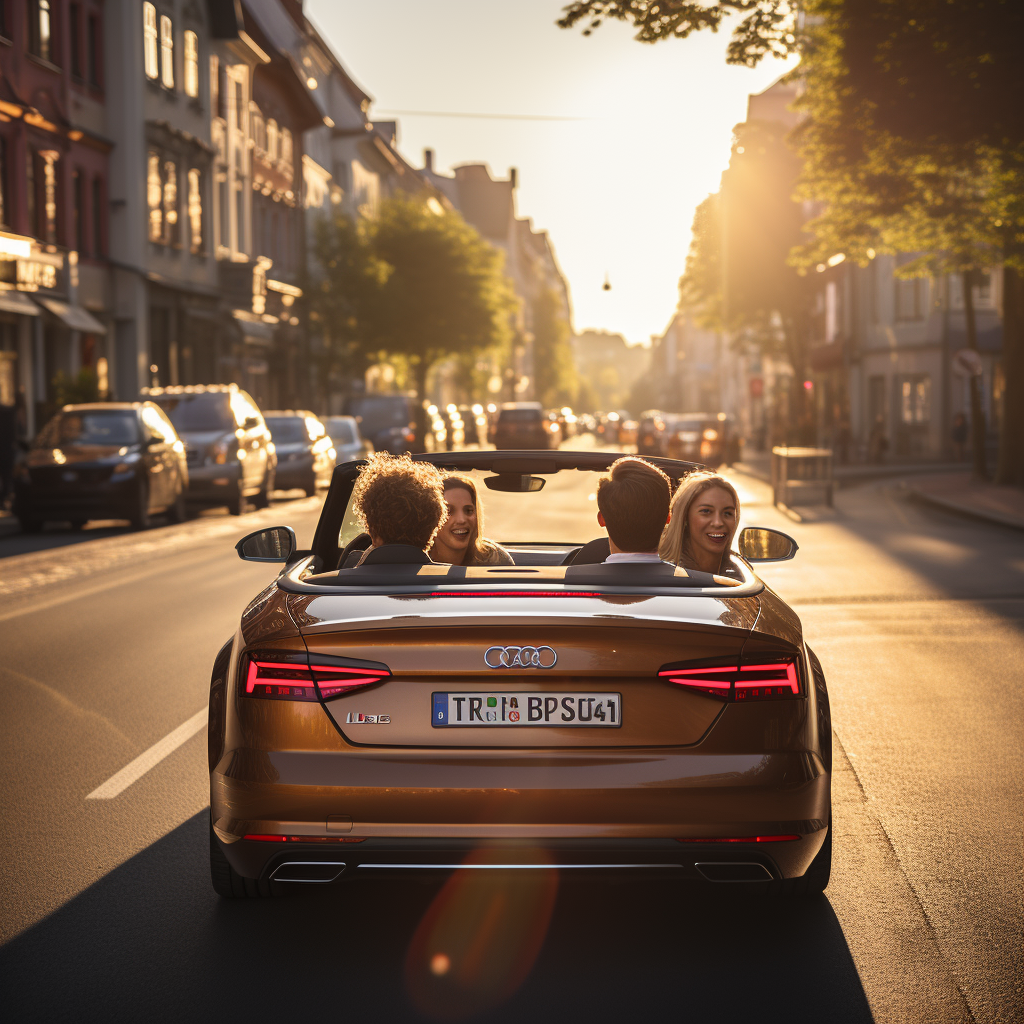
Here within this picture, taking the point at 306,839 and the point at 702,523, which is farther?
the point at 702,523

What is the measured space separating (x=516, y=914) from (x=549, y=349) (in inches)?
6425

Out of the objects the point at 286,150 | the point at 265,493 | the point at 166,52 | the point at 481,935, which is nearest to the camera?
the point at 481,935

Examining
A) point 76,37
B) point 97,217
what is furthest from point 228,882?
point 97,217

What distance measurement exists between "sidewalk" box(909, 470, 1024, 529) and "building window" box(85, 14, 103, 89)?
20.8m

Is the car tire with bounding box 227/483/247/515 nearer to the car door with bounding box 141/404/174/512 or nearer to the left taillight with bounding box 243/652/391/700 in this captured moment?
the car door with bounding box 141/404/174/512

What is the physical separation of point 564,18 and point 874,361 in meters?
42.6

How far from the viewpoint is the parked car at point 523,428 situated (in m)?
53.5

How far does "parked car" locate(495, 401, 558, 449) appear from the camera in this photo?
53531mm

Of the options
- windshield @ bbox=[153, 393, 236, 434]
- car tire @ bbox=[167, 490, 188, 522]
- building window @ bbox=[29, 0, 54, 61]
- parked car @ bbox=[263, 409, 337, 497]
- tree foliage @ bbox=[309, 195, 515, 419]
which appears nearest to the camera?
car tire @ bbox=[167, 490, 188, 522]

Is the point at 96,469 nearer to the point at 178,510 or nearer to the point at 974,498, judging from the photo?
the point at 178,510

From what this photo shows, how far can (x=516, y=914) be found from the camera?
194 inches

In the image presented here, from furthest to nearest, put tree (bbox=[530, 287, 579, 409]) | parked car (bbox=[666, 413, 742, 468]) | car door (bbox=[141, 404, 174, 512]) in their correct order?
1. tree (bbox=[530, 287, 579, 409])
2. parked car (bbox=[666, 413, 742, 468])
3. car door (bbox=[141, 404, 174, 512])

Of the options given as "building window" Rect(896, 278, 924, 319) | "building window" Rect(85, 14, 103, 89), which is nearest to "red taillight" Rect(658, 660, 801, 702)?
"building window" Rect(85, 14, 103, 89)

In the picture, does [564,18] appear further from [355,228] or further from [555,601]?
Result: [355,228]
